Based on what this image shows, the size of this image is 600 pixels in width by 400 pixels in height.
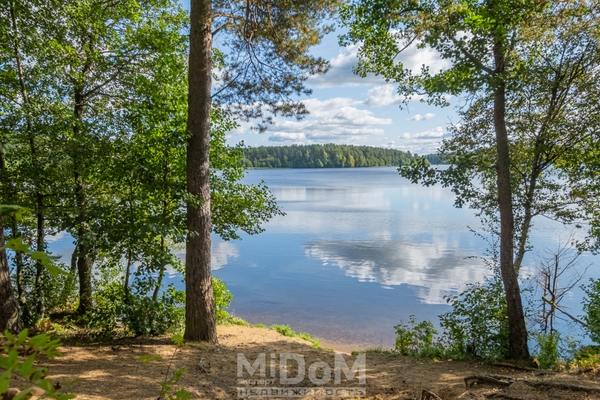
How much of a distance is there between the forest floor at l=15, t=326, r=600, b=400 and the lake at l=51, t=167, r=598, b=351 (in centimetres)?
395

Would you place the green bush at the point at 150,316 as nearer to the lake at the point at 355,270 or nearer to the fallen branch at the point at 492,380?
the lake at the point at 355,270

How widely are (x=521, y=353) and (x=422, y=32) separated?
19.1 ft

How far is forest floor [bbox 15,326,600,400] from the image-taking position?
335 cm

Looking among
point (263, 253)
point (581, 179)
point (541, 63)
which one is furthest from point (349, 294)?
point (541, 63)

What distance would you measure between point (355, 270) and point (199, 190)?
11160 mm

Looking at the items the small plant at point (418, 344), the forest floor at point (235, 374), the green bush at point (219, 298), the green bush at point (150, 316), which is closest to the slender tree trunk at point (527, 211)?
the small plant at point (418, 344)

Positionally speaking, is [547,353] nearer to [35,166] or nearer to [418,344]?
[418,344]

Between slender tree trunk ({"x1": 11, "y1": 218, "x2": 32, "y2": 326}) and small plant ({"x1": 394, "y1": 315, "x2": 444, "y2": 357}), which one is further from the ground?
slender tree trunk ({"x1": 11, "y1": 218, "x2": 32, "y2": 326})

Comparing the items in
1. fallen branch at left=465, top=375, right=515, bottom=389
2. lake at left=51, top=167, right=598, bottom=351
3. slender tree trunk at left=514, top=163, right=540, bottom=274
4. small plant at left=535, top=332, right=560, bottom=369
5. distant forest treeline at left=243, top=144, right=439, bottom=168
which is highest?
distant forest treeline at left=243, top=144, right=439, bottom=168

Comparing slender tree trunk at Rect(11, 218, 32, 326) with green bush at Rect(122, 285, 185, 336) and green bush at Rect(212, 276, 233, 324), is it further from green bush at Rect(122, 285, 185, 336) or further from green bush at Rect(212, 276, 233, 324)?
green bush at Rect(212, 276, 233, 324)

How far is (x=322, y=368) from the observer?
15.9 ft

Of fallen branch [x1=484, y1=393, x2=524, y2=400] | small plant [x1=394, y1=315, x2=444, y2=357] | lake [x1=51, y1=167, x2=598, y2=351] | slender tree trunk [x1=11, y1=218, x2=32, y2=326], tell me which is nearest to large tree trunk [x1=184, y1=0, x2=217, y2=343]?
slender tree trunk [x1=11, y1=218, x2=32, y2=326]

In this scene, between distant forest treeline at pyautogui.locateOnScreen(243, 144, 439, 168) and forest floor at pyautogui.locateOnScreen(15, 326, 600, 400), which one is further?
distant forest treeline at pyautogui.locateOnScreen(243, 144, 439, 168)


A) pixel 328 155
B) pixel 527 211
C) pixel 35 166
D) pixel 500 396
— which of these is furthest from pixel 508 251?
pixel 328 155
